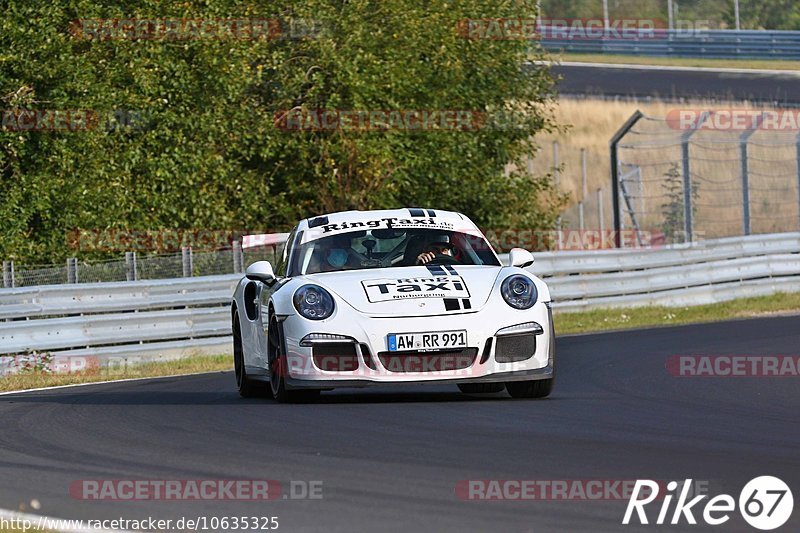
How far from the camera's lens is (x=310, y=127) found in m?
26.1

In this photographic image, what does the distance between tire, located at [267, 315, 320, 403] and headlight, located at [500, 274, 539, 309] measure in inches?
54.9

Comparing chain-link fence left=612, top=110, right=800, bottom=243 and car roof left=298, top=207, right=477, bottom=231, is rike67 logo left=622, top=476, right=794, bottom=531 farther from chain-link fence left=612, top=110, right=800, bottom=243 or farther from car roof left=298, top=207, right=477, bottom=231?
chain-link fence left=612, top=110, right=800, bottom=243

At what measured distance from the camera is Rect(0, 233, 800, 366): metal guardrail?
16.7 meters

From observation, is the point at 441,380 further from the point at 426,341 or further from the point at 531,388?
the point at 531,388

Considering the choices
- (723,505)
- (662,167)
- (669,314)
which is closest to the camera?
(723,505)

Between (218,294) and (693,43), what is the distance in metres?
34.5

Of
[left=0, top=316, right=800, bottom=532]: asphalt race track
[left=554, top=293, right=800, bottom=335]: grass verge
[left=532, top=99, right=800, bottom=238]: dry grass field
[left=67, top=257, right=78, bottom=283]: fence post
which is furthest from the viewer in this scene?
[left=532, top=99, right=800, bottom=238]: dry grass field

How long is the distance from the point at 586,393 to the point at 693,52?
1598 inches

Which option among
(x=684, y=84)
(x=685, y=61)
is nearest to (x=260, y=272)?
(x=684, y=84)

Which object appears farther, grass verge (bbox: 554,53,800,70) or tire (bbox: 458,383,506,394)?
grass verge (bbox: 554,53,800,70)

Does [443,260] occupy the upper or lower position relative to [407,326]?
upper

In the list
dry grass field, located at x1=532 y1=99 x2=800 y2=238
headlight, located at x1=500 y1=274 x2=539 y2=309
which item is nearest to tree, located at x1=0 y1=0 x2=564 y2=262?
dry grass field, located at x1=532 y1=99 x2=800 y2=238

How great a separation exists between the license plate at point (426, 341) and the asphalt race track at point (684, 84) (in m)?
30.9

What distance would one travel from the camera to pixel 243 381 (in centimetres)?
1198
